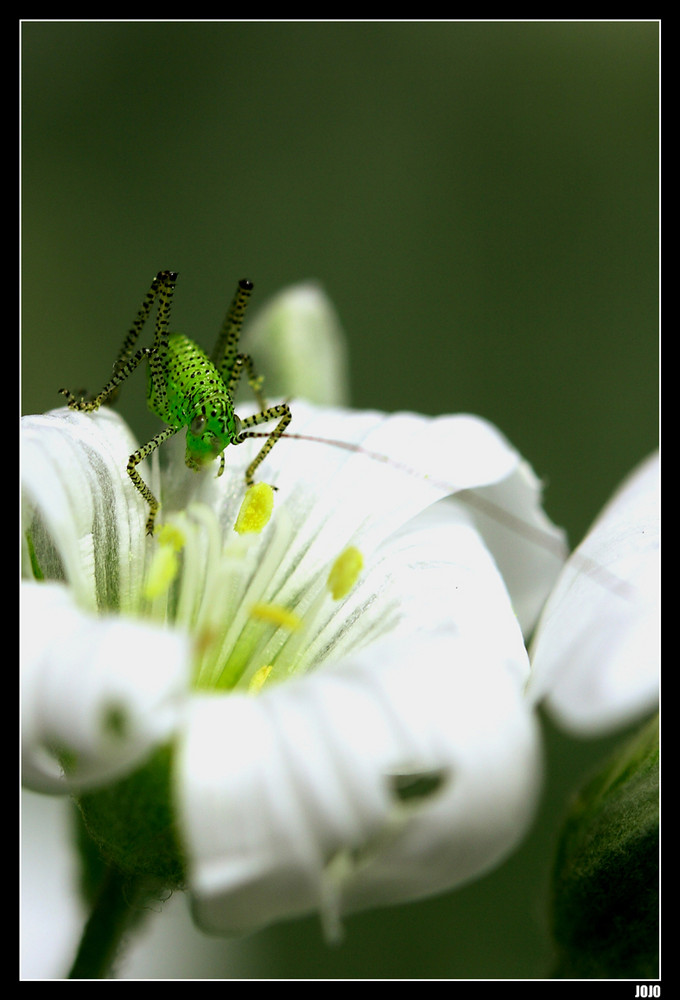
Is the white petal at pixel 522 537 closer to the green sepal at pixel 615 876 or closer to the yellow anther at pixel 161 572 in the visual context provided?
the green sepal at pixel 615 876

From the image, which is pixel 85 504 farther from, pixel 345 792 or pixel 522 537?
pixel 522 537

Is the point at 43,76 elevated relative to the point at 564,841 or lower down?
elevated

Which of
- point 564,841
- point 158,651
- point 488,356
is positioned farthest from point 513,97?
point 158,651

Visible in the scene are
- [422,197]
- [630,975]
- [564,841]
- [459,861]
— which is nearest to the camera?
[459,861]

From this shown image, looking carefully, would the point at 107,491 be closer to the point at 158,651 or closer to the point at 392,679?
the point at 158,651

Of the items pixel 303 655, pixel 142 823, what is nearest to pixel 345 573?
pixel 303 655

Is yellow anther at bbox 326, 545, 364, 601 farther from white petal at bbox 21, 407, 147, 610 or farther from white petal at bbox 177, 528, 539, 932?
white petal at bbox 177, 528, 539, 932
